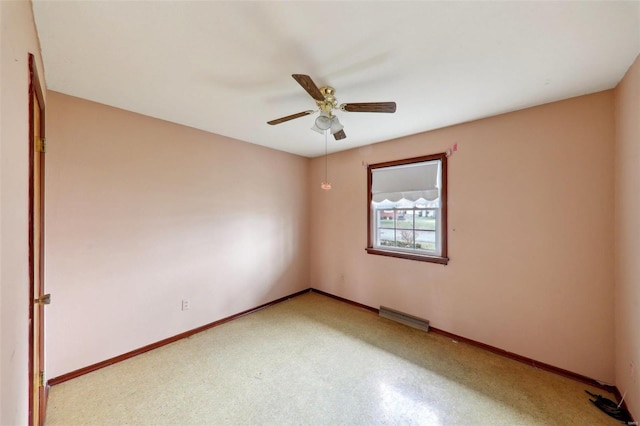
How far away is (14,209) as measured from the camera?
90cm

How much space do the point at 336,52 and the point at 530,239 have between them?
2.38m

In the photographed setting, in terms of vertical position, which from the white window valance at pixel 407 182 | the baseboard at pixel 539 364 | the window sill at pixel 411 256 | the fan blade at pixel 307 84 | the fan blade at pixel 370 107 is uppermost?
the fan blade at pixel 307 84

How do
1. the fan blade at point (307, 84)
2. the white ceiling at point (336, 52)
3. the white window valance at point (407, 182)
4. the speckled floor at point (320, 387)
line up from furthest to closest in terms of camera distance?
the white window valance at point (407, 182) < the speckled floor at point (320, 387) < the fan blade at point (307, 84) < the white ceiling at point (336, 52)

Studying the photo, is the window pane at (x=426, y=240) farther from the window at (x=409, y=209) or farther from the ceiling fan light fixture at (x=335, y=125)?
the ceiling fan light fixture at (x=335, y=125)

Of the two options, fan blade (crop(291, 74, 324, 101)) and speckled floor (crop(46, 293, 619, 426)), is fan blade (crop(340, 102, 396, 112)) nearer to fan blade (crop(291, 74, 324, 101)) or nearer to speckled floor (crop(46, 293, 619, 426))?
fan blade (crop(291, 74, 324, 101))

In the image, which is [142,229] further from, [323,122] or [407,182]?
[407,182]

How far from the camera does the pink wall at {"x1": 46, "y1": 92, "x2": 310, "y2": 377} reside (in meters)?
2.03

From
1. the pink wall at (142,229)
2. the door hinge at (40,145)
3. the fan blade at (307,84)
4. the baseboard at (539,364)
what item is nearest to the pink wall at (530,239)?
the baseboard at (539,364)

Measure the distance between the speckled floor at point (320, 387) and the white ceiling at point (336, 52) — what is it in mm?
2419

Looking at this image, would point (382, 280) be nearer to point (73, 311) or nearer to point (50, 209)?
point (73, 311)

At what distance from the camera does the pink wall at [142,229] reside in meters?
2.03

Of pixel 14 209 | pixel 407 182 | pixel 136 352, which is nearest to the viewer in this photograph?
pixel 14 209

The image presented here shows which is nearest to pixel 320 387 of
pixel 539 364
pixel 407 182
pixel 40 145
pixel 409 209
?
pixel 539 364

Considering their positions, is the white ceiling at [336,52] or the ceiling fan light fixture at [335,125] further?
the ceiling fan light fixture at [335,125]
